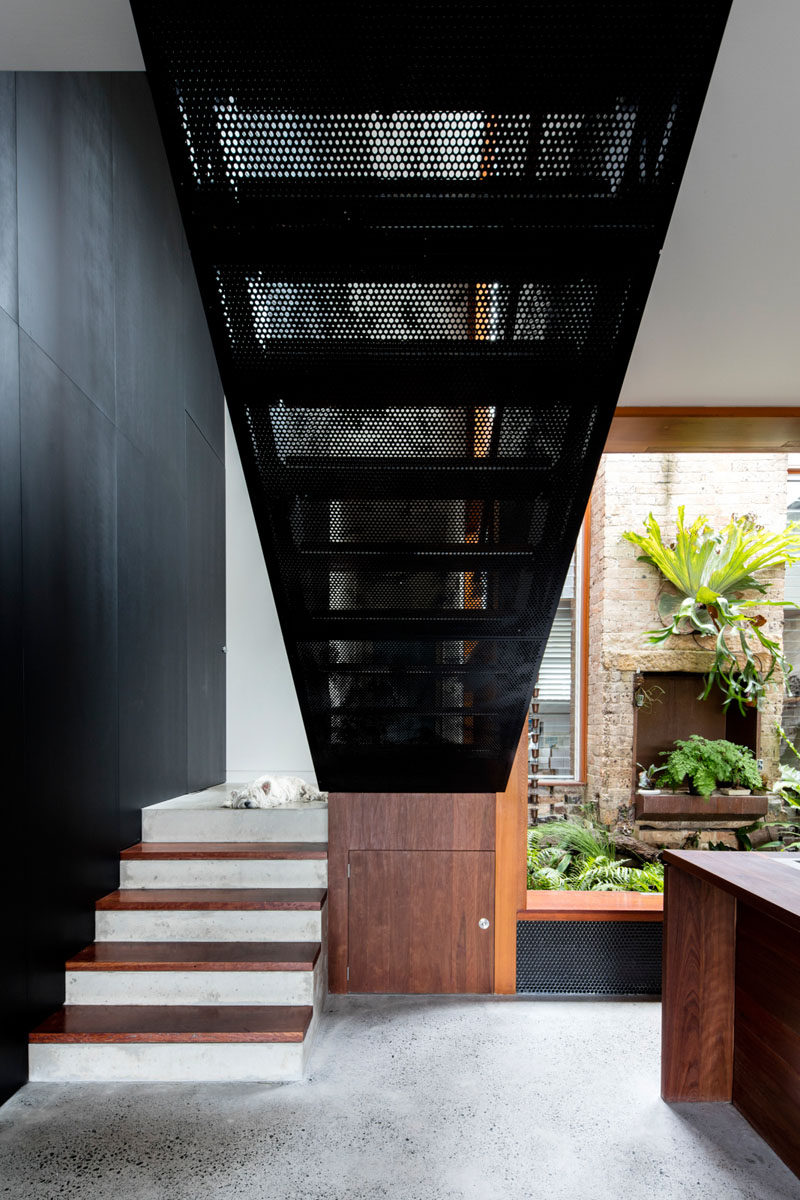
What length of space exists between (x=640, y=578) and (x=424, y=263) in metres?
4.66

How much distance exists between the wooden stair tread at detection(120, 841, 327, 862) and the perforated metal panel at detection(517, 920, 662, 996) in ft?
3.10

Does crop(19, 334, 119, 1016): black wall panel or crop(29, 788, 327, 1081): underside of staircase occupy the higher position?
crop(19, 334, 119, 1016): black wall panel

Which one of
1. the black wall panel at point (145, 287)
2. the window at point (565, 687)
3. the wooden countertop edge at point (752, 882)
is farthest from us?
the window at point (565, 687)

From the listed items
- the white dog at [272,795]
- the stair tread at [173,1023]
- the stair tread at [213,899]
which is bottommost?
the stair tread at [173,1023]

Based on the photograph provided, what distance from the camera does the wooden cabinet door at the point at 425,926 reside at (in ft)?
10.6

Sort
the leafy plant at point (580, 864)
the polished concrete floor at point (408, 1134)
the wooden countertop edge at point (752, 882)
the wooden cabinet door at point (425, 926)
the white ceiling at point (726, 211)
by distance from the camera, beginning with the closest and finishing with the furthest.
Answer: the white ceiling at point (726, 211) < the wooden countertop edge at point (752, 882) < the polished concrete floor at point (408, 1134) < the wooden cabinet door at point (425, 926) < the leafy plant at point (580, 864)

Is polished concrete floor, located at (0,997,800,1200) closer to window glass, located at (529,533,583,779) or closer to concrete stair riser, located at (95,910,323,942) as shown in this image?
concrete stair riser, located at (95,910,323,942)

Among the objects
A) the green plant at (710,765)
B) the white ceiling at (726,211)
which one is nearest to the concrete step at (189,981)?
the white ceiling at (726,211)

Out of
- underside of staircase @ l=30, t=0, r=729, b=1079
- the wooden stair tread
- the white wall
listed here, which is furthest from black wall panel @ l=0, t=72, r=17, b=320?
the white wall

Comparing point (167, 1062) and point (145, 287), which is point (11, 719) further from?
point (145, 287)

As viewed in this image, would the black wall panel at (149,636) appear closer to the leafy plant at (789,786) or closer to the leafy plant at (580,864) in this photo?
the leafy plant at (580,864)

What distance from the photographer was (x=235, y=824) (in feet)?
11.6

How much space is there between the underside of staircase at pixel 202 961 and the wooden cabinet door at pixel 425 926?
0.18 m

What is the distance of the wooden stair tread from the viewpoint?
3297 millimetres
